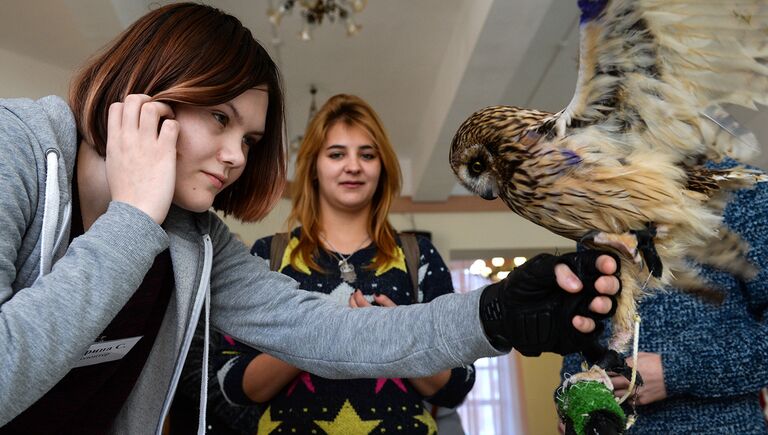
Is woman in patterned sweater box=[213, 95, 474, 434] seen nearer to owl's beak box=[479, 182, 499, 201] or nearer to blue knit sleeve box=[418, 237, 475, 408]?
blue knit sleeve box=[418, 237, 475, 408]

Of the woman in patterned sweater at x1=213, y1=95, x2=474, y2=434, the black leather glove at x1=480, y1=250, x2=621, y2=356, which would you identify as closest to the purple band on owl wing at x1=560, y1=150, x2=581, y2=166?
the black leather glove at x1=480, y1=250, x2=621, y2=356

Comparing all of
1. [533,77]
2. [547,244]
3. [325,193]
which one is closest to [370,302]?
[325,193]

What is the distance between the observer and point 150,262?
676mm

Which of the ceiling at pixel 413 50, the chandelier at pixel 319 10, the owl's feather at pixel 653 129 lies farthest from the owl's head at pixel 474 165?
the chandelier at pixel 319 10

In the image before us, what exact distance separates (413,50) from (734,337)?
126 inches

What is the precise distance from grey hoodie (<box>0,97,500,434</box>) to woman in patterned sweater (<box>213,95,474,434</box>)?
0.07 meters

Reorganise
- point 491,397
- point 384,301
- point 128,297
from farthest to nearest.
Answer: point 491,397 → point 384,301 → point 128,297

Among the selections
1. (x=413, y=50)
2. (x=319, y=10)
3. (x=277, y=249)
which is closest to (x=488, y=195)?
(x=277, y=249)

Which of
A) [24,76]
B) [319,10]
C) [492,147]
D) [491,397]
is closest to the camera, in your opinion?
[492,147]

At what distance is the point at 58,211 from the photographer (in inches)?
28.3

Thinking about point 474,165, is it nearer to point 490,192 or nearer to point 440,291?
point 490,192

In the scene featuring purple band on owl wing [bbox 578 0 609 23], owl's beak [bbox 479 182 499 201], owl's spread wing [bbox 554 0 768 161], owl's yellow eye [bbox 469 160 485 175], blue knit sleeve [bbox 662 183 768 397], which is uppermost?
purple band on owl wing [bbox 578 0 609 23]

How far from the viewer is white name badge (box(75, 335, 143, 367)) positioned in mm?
767

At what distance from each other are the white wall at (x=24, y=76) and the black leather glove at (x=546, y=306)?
3.47 metres
